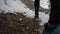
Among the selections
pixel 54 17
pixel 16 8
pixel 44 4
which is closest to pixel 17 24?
pixel 16 8

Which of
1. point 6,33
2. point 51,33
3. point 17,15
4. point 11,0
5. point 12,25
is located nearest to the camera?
point 51,33

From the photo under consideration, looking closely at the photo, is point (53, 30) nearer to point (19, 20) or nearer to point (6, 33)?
point (6, 33)

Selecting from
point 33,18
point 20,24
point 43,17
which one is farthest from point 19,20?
point 43,17

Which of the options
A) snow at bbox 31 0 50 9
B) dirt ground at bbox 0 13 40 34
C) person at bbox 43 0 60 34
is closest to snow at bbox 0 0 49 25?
dirt ground at bbox 0 13 40 34

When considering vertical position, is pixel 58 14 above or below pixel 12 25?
above

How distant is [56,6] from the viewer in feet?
2.27

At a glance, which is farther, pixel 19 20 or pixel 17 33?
pixel 19 20

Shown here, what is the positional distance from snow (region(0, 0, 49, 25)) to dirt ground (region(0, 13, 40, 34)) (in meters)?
0.27

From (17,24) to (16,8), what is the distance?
40.3 inches

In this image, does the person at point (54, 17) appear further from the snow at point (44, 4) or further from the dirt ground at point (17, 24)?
the snow at point (44, 4)

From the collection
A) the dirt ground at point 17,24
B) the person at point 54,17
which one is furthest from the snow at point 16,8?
the person at point 54,17

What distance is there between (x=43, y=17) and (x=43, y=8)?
0.83 meters

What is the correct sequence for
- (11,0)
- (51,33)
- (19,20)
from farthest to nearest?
(11,0) → (19,20) → (51,33)

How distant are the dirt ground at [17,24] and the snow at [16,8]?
0.27 m
